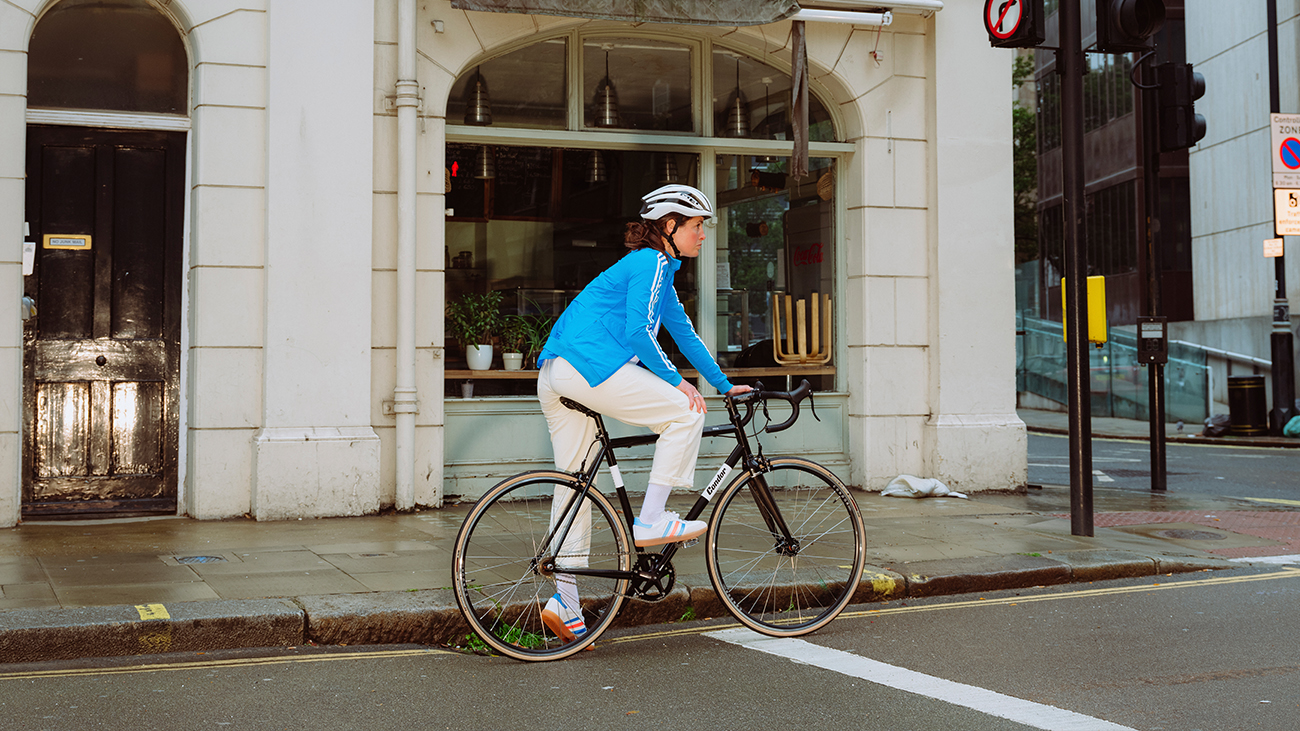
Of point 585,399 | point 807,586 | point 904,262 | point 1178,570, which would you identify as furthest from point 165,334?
point 1178,570

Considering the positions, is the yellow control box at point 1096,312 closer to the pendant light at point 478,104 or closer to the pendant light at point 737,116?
the pendant light at point 737,116

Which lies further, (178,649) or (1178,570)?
(1178,570)

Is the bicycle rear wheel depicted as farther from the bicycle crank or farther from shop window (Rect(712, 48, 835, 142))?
shop window (Rect(712, 48, 835, 142))

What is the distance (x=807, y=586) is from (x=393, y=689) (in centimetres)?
205

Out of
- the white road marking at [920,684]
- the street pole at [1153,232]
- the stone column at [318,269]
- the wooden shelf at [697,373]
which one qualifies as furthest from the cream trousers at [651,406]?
the street pole at [1153,232]

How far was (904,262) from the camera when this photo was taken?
33.8 feet

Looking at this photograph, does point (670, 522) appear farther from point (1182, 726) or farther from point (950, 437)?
point (950, 437)

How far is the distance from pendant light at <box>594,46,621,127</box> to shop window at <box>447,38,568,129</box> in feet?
0.98

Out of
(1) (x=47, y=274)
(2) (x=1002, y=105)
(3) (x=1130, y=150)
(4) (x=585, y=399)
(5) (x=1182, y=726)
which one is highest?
(3) (x=1130, y=150)

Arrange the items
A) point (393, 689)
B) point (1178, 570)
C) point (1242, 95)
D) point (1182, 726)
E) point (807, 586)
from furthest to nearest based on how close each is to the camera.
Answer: point (1242, 95) < point (1178, 570) < point (807, 586) < point (393, 689) < point (1182, 726)

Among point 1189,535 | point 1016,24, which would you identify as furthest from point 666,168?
point 1189,535

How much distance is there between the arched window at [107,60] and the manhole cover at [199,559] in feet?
11.7

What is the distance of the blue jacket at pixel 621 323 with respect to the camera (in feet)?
16.2

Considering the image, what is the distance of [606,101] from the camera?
32.6ft
